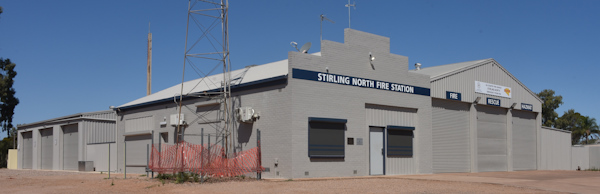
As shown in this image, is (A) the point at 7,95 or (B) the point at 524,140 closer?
(B) the point at 524,140

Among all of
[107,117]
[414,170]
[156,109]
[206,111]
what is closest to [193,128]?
[206,111]

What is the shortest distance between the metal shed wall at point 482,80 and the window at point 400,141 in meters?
2.85

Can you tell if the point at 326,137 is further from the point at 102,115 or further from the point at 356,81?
the point at 102,115

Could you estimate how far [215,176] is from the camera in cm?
2183

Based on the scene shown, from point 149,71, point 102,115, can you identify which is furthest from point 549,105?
point 102,115

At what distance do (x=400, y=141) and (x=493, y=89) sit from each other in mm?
9181

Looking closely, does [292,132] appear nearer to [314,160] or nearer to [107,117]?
[314,160]

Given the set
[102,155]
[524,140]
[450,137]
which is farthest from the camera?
[102,155]

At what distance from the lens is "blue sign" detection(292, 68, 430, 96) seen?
2288cm

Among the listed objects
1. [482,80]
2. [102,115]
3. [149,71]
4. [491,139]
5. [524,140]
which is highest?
[149,71]

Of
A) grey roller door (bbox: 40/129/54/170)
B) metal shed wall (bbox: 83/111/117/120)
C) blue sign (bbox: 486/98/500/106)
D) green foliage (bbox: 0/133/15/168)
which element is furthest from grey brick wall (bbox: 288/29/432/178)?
green foliage (bbox: 0/133/15/168)

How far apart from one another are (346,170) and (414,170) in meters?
4.70

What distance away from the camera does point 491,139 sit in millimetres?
32281

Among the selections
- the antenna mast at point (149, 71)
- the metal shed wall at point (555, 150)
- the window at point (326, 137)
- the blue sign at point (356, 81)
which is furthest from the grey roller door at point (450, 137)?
the antenna mast at point (149, 71)
